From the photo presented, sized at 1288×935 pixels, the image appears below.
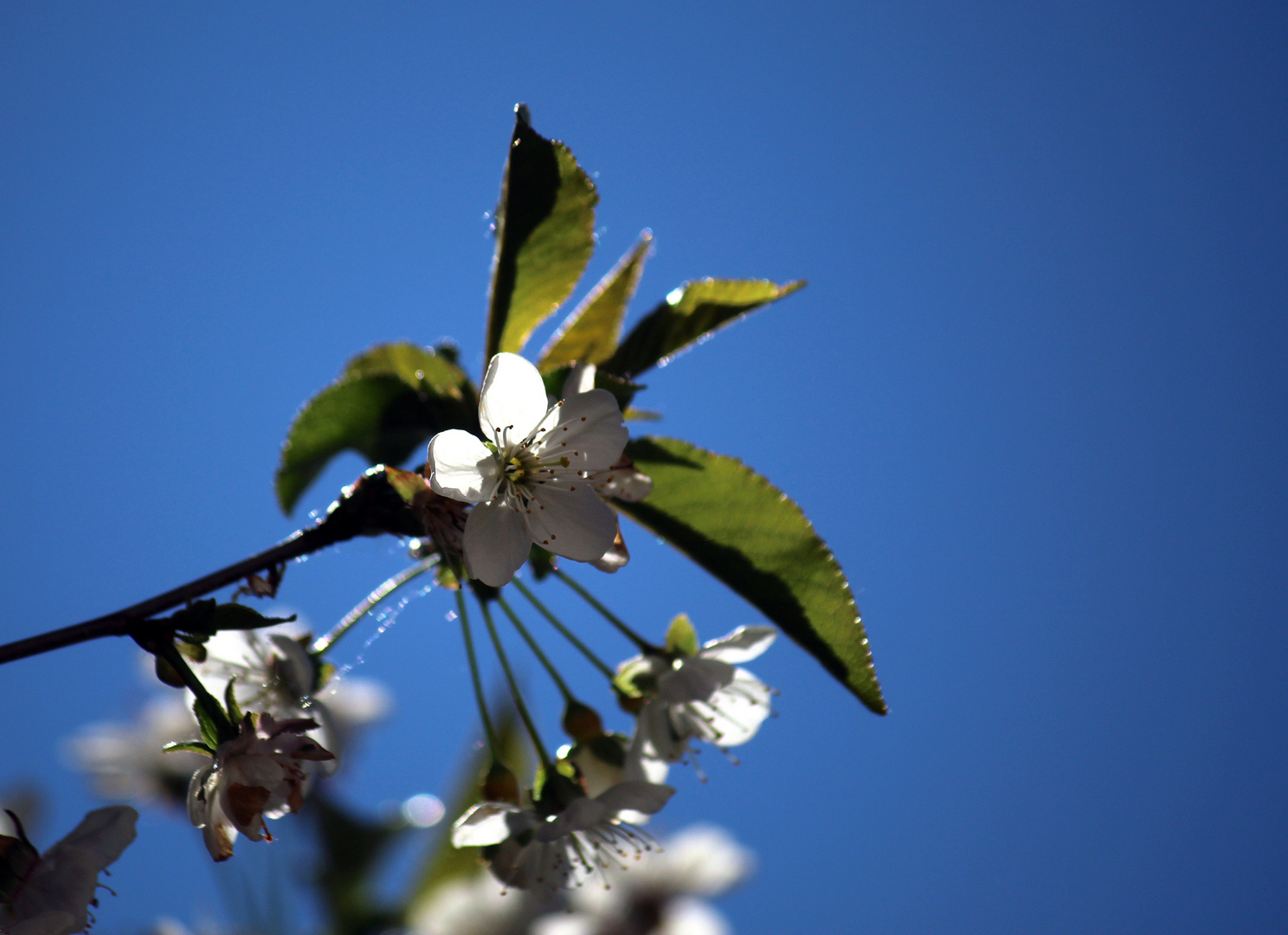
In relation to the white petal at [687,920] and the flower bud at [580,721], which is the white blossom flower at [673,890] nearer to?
the white petal at [687,920]

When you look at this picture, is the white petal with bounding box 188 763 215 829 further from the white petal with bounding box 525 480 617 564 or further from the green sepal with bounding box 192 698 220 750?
the white petal with bounding box 525 480 617 564

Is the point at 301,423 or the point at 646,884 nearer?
the point at 301,423

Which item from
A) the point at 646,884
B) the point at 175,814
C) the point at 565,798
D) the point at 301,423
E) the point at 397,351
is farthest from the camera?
the point at 646,884

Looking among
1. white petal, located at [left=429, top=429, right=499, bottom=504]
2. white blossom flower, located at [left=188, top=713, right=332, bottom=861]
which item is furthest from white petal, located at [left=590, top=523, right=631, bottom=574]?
white blossom flower, located at [left=188, top=713, right=332, bottom=861]

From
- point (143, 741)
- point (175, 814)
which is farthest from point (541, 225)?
point (143, 741)

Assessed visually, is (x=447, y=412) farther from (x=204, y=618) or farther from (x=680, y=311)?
(x=204, y=618)
